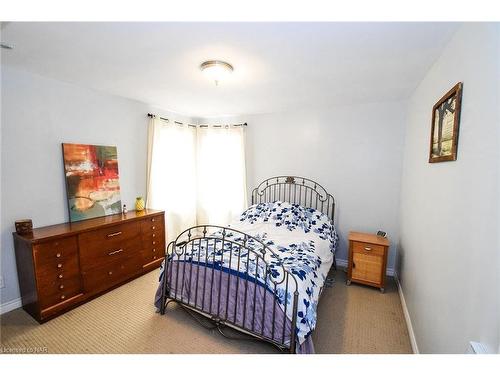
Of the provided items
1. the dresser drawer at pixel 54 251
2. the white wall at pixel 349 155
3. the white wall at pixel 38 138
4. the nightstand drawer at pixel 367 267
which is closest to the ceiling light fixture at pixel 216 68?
the white wall at pixel 38 138

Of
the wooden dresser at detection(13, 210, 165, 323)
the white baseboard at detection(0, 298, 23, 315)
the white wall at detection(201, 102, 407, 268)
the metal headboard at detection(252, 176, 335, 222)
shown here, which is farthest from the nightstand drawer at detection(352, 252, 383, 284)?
the white baseboard at detection(0, 298, 23, 315)

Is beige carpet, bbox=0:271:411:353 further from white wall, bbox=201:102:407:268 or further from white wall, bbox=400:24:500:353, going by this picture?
white wall, bbox=201:102:407:268

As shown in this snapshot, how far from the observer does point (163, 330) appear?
6.70 ft

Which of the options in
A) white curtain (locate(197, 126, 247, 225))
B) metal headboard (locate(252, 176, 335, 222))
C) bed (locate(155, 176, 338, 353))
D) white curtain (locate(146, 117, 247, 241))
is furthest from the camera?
white curtain (locate(197, 126, 247, 225))

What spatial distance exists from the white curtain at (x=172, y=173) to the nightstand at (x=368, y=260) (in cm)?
279

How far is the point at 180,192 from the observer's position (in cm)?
396

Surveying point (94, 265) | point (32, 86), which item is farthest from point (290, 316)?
point (32, 86)

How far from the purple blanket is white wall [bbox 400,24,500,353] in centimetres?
93

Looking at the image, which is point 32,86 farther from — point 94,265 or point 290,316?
point 290,316

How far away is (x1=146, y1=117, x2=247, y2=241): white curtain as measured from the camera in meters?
3.61

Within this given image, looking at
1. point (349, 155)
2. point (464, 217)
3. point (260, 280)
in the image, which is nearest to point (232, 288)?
point (260, 280)

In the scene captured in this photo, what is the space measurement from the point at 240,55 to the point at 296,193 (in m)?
2.33

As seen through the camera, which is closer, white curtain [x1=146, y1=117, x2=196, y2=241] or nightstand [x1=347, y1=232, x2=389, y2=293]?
nightstand [x1=347, y1=232, x2=389, y2=293]

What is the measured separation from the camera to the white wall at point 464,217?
3.10ft
